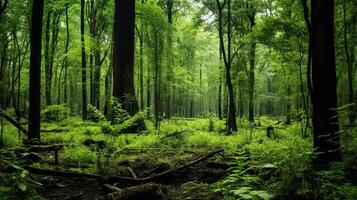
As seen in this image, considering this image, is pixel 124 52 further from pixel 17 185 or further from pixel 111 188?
pixel 17 185

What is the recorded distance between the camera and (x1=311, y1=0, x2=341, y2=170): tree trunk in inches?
175

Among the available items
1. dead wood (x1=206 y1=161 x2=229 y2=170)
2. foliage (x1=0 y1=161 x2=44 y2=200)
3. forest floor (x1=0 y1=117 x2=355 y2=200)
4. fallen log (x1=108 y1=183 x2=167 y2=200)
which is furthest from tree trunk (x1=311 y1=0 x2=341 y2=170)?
foliage (x1=0 y1=161 x2=44 y2=200)

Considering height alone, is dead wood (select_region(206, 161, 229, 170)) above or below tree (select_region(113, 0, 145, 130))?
below

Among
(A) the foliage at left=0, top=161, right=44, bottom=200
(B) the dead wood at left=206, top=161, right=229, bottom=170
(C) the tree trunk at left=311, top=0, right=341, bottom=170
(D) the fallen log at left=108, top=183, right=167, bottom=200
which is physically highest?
(C) the tree trunk at left=311, top=0, right=341, bottom=170

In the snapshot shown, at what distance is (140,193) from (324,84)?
3544mm

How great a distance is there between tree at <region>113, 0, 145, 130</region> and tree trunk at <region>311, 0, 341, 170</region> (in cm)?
815

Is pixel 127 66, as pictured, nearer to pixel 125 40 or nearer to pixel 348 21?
pixel 125 40

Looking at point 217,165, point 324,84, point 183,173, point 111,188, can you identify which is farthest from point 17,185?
point 324,84

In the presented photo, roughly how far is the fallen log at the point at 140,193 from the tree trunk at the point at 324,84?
2717mm

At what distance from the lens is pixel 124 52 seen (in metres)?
12.0

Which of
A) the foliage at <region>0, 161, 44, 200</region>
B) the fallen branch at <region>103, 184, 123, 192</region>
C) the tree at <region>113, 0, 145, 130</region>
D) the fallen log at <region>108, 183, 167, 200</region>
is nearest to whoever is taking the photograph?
the foliage at <region>0, 161, 44, 200</region>

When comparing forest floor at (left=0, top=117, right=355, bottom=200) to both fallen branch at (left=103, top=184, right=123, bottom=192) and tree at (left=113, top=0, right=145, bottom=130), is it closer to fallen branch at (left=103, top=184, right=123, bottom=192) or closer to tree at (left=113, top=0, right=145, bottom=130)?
fallen branch at (left=103, top=184, right=123, bottom=192)

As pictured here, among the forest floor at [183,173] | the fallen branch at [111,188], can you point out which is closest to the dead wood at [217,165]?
the forest floor at [183,173]

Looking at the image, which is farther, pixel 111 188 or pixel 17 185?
pixel 111 188
